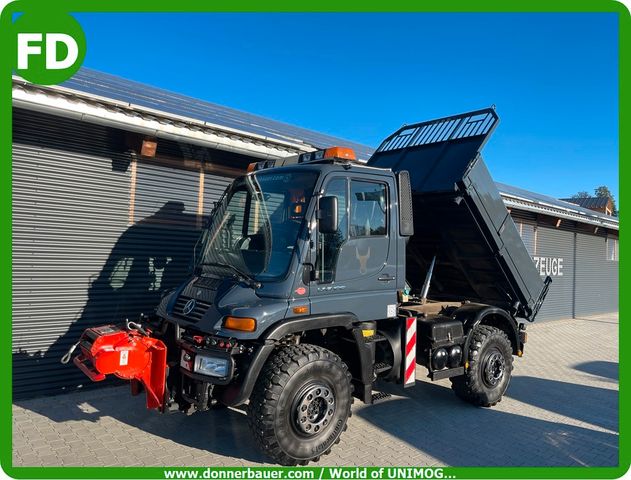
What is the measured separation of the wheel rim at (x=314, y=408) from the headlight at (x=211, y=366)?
28.6 inches

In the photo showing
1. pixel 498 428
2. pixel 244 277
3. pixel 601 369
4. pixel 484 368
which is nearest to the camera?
pixel 244 277

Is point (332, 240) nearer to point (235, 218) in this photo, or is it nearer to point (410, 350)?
point (235, 218)

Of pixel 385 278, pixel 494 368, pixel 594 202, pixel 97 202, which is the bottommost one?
pixel 494 368

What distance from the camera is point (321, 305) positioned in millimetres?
4477

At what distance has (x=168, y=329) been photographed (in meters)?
4.67

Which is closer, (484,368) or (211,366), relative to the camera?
(211,366)

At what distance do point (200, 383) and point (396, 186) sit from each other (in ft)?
9.56

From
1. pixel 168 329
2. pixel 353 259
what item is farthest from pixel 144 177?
pixel 353 259

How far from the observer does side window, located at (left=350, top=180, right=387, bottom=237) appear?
479 centimetres

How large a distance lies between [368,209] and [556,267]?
12.1 m

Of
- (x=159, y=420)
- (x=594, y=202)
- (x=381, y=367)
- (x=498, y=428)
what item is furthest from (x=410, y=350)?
(x=594, y=202)

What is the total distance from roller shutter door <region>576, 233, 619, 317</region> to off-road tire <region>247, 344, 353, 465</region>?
14.3 metres

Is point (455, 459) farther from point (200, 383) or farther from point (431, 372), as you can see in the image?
point (200, 383)

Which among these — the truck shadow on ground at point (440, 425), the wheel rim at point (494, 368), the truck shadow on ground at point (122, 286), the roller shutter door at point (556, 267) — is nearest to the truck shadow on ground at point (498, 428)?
the truck shadow on ground at point (440, 425)
